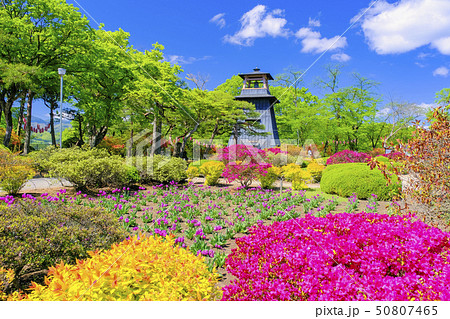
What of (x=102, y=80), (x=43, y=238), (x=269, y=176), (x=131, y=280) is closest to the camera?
(x=131, y=280)

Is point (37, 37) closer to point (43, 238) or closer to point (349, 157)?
point (43, 238)

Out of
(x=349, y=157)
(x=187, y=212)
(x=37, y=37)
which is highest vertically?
(x=37, y=37)

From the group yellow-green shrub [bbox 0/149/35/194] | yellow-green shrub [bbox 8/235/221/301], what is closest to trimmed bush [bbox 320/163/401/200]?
yellow-green shrub [bbox 8/235/221/301]

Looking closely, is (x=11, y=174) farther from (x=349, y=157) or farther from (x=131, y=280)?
(x=349, y=157)

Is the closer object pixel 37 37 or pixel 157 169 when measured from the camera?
pixel 157 169

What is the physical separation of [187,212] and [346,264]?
472 cm

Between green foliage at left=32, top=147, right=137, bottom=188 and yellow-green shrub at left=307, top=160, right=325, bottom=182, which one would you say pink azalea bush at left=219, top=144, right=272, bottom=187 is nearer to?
green foliage at left=32, top=147, right=137, bottom=188

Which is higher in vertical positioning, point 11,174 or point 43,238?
point 11,174

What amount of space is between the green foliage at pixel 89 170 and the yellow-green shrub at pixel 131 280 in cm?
737

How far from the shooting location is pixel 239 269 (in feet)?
9.00

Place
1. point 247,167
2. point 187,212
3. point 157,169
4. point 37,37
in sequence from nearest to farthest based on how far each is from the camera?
point 187,212 → point 247,167 → point 157,169 → point 37,37

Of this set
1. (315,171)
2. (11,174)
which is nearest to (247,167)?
(315,171)

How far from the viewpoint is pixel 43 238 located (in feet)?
10.5

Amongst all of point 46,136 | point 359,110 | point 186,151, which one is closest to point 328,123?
point 359,110
